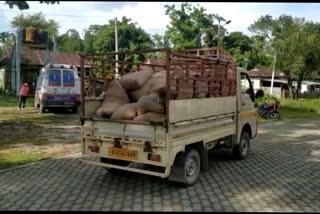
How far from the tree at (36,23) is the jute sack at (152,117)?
182 ft

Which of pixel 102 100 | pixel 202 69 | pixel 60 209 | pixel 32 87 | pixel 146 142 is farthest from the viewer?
pixel 32 87

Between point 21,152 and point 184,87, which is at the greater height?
point 184,87

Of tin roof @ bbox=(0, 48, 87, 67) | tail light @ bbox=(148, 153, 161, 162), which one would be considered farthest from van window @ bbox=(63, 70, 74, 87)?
tin roof @ bbox=(0, 48, 87, 67)

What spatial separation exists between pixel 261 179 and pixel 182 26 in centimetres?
3337

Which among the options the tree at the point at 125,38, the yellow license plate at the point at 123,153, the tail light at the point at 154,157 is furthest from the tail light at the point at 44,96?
the tree at the point at 125,38

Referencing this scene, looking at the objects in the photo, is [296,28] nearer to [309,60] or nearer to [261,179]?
[309,60]

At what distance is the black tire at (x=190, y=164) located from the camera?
5633 millimetres

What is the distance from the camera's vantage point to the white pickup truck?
17.1 ft

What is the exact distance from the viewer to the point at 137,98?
631 centimetres

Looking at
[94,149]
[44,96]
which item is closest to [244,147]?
[94,149]

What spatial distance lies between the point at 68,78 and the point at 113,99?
1097 cm

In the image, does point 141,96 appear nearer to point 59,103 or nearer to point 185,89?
point 185,89

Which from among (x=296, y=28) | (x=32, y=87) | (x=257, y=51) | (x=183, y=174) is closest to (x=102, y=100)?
(x=183, y=174)

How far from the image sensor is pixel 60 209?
4820mm
